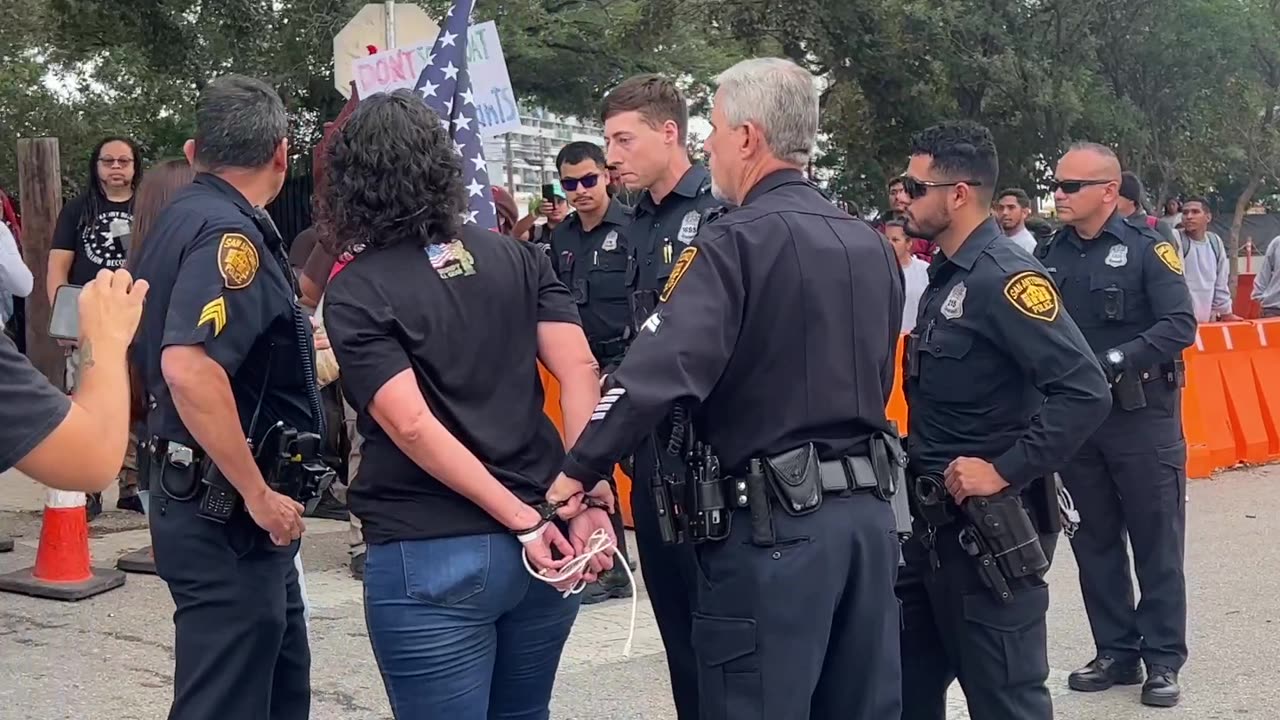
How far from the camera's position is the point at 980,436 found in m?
3.96

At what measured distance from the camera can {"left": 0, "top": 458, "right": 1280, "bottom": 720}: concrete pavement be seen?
5105mm

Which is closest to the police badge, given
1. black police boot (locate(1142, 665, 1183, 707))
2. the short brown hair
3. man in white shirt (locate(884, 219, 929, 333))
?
the short brown hair

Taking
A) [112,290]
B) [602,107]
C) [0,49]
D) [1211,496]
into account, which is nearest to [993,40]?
[1211,496]

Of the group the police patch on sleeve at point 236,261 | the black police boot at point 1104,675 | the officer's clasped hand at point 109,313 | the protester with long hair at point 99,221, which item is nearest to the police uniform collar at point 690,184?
the police patch on sleeve at point 236,261

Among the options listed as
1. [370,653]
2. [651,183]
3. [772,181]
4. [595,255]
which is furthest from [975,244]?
[370,653]

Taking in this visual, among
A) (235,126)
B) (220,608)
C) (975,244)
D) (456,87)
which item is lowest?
(220,608)

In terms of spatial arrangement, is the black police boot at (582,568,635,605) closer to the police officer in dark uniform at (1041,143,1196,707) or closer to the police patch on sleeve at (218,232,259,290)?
the police officer in dark uniform at (1041,143,1196,707)

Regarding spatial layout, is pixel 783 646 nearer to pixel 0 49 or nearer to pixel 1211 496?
pixel 1211 496

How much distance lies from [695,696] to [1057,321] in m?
1.47

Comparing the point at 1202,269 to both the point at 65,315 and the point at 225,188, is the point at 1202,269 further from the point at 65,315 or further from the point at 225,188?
the point at 65,315

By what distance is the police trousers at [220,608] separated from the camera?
135 inches

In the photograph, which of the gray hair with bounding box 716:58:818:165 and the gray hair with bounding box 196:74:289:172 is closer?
the gray hair with bounding box 716:58:818:165

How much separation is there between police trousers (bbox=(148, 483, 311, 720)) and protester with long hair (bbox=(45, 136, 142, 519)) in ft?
14.3

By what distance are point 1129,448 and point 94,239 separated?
5.42 meters
